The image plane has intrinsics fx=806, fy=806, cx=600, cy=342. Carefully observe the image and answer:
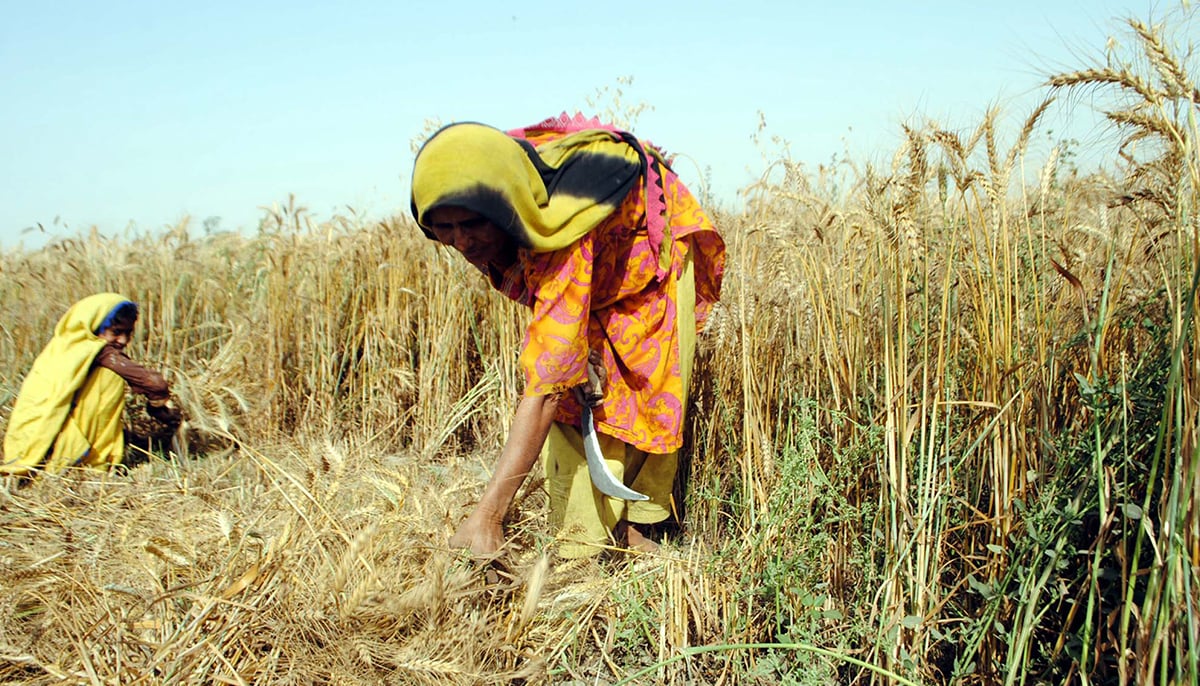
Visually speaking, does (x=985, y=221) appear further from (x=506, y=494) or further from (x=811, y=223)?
(x=506, y=494)

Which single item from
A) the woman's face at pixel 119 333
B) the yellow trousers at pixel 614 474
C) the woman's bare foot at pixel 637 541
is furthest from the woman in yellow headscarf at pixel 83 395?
the woman's bare foot at pixel 637 541

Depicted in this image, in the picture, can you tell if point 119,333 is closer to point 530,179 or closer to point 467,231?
point 467,231

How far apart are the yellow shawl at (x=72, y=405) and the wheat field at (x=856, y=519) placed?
1.82 feet

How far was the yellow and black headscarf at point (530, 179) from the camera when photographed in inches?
67.8

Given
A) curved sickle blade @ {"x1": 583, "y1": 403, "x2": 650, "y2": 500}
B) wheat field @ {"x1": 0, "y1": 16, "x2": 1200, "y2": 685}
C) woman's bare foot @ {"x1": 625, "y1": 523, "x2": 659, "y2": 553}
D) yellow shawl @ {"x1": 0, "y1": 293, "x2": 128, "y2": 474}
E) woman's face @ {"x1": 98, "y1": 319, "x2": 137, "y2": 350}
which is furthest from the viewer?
woman's face @ {"x1": 98, "y1": 319, "x2": 137, "y2": 350}

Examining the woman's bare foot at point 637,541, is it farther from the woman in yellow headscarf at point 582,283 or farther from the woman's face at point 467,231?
the woman's face at point 467,231

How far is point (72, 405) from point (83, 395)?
2.4 inches

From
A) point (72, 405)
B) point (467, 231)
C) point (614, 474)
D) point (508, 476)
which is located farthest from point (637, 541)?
point (72, 405)

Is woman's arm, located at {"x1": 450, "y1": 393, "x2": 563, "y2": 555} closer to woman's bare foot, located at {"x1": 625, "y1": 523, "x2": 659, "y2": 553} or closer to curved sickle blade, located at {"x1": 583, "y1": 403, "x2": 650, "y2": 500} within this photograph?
curved sickle blade, located at {"x1": 583, "y1": 403, "x2": 650, "y2": 500}

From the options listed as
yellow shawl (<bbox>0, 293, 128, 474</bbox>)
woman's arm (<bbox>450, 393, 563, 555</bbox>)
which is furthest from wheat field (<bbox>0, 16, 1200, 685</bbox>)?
yellow shawl (<bbox>0, 293, 128, 474</bbox>)

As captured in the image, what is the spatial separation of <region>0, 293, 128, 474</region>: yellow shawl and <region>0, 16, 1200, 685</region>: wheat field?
55 centimetres

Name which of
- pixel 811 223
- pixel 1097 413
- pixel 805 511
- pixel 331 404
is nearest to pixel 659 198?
pixel 811 223

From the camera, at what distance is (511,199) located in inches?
68.8

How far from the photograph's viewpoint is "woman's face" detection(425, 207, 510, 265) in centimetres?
179
